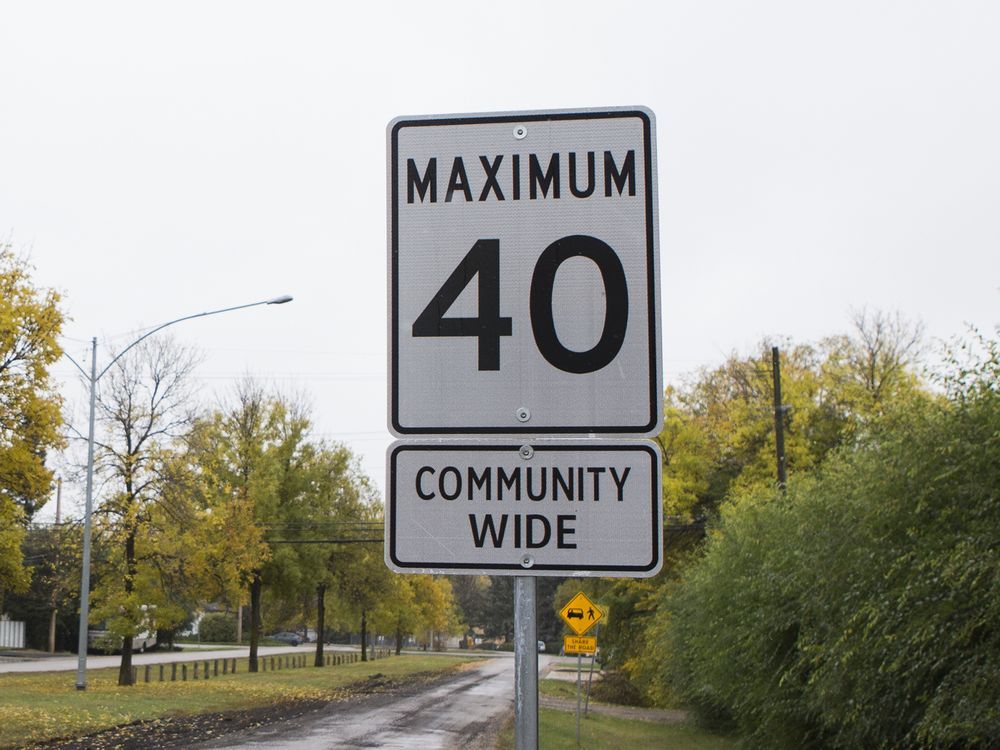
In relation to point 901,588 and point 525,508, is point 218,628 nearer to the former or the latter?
point 901,588

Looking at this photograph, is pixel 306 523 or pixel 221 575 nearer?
pixel 221 575

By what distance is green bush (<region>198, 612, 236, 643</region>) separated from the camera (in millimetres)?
97438

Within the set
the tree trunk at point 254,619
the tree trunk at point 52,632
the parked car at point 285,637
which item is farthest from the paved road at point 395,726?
the parked car at point 285,637

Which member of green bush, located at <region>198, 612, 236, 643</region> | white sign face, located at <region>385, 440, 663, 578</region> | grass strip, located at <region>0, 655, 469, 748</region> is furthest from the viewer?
green bush, located at <region>198, 612, 236, 643</region>

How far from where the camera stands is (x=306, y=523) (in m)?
46.9

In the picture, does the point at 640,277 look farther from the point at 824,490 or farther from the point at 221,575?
the point at 221,575

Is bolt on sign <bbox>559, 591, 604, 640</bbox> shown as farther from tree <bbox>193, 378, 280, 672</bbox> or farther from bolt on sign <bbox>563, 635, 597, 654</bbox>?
tree <bbox>193, 378, 280, 672</bbox>

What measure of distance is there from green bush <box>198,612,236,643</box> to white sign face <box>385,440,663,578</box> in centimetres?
9988

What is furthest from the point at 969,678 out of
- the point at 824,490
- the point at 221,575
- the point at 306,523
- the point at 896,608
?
the point at 306,523

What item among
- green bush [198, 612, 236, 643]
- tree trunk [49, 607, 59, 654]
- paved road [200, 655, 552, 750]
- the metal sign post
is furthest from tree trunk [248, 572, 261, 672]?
green bush [198, 612, 236, 643]

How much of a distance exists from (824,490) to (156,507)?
75.7 ft

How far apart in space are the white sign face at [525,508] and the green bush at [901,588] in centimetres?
797

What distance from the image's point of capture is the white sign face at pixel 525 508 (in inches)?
94.2

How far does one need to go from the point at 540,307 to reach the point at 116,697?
1140 inches
